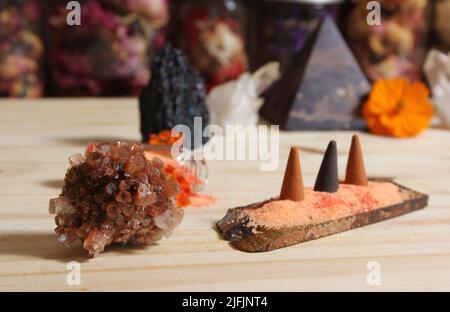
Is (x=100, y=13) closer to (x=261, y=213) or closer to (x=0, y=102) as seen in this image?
(x=0, y=102)

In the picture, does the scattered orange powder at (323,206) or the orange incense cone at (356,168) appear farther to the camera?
the orange incense cone at (356,168)

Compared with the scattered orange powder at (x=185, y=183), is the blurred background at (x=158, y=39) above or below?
above

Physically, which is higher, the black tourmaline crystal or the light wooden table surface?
the black tourmaline crystal

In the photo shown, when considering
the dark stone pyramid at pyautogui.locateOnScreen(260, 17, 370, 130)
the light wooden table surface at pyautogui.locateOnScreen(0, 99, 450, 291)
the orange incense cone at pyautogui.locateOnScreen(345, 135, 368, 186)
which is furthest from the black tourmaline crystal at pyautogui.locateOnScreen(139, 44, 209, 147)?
the orange incense cone at pyautogui.locateOnScreen(345, 135, 368, 186)

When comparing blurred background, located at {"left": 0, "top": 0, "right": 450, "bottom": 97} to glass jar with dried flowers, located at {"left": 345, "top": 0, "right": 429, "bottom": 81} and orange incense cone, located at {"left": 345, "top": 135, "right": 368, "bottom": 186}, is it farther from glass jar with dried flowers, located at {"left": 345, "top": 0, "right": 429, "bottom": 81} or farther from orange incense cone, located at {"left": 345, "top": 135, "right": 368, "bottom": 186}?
orange incense cone, located at {"left": 345, "top": 135, "right": 368, "bottom": 186}

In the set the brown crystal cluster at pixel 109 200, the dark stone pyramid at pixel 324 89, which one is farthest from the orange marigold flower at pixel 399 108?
the brown crystal cluster at pixel 109 200

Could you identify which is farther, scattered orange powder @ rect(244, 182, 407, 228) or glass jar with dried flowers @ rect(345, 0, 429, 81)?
glass jar with dried flowers @ rect(345, 0, 429, 81)

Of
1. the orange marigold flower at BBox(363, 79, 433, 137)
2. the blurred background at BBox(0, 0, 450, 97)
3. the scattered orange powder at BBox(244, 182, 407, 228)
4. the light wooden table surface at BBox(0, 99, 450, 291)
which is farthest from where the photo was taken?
the blurred background at BBox(0, 0, 450, 97)

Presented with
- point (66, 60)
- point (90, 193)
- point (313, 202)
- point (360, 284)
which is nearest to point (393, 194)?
point (313, 202)

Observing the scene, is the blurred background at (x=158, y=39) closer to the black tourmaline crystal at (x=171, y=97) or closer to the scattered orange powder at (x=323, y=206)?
the black tourmaline crystal at (x=171, y=97)
